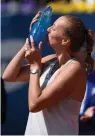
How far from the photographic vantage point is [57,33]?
212cm

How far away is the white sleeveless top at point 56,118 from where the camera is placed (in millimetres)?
2100

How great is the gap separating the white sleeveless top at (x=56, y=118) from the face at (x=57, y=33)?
11 cm

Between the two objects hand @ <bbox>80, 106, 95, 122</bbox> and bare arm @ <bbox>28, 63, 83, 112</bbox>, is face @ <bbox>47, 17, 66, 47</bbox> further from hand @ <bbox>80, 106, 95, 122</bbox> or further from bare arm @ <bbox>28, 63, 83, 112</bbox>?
hand @ <bbox>80, 106, 95, 122</bbox>

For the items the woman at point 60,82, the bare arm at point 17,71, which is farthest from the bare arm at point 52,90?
the bare arm at point 17,71

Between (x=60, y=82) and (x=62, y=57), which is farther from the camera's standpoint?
(x=62, y=57)

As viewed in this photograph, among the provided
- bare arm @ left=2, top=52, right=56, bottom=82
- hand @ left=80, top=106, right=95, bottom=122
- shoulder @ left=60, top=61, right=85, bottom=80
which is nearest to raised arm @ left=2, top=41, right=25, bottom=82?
bare arm @ left=2, top=52, right=56, bottom=82

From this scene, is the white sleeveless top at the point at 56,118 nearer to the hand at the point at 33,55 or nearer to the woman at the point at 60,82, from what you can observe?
the woman at the point at 60,82

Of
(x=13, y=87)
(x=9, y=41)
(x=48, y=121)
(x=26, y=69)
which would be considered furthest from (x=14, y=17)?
(x=48, y=121)

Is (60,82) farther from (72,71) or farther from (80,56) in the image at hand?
(80,56)

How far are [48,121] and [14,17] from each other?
269cm

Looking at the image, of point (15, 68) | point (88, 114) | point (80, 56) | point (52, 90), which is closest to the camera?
point (52, 90)

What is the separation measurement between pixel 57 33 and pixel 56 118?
380 mm

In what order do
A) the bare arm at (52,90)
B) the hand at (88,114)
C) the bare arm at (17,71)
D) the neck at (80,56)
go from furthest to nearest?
1. the hand at (88,114)
2. the bare arm at (17,71)
3. the neck at (80,56)
4. the bare arm at (52,90)

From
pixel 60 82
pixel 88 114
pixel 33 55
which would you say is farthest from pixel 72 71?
pixel 88 114
